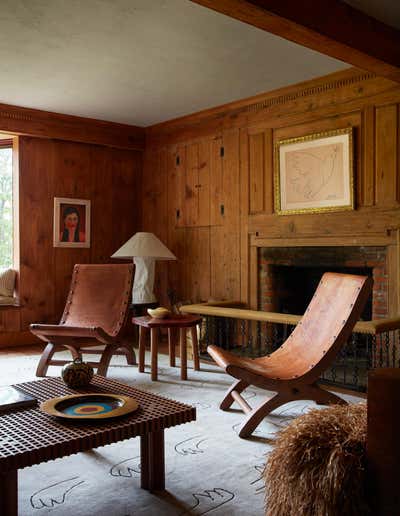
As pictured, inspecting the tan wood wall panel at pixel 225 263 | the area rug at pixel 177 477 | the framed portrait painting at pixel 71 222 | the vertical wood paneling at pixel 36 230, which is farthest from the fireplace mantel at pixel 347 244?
the vertical wood paneling at pixel 36 230

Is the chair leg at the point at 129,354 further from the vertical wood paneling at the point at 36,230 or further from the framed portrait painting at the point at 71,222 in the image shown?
the framed portrait painting at the point at 71,222

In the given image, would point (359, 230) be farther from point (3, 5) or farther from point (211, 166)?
point (3, 5)

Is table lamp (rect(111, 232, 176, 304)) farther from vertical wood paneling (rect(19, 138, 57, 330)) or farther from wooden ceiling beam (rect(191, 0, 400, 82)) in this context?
wooden ceiling beam (rect(191, 0, 400, 82))

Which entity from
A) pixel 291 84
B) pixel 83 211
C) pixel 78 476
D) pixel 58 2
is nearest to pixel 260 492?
pixel 78 476

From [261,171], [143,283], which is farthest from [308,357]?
[143,283]

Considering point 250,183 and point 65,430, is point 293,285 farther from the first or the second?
point 65,430

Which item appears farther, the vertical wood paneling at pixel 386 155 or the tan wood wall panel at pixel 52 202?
the tan wood wall panel at pixel 52 202

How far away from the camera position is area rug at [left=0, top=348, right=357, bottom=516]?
2146 millimetres

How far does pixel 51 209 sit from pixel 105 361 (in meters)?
2.49

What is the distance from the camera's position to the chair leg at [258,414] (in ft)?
9.73

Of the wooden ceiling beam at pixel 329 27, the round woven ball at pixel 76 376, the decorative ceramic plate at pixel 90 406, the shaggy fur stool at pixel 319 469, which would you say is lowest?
the decorative ceramic plate at pixel 90 406

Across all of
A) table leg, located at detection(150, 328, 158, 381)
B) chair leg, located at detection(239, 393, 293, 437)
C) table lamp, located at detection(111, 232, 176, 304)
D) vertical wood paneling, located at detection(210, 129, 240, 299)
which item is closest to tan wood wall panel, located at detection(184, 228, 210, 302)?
vertical wood paneling, located at detection(210, 129, 240, 299)

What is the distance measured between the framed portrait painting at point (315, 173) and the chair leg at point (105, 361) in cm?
202

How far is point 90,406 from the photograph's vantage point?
226 centimetres
